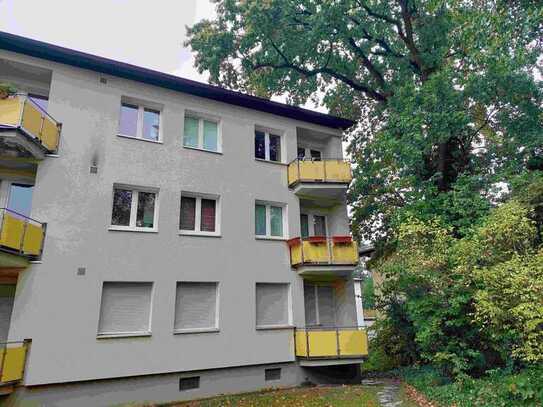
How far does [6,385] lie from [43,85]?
30.6 feet

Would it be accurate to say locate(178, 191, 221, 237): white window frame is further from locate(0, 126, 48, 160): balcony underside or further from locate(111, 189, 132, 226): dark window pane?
locate(0, 126, 48, 160): balcony underside

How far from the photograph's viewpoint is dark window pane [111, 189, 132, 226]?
11438 mm

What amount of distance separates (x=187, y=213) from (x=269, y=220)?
3.33 meters

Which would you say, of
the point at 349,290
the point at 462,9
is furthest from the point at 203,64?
the point at 349,290

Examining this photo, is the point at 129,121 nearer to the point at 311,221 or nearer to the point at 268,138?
the point at 268,138

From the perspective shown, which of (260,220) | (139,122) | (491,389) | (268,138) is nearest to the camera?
(491,389)

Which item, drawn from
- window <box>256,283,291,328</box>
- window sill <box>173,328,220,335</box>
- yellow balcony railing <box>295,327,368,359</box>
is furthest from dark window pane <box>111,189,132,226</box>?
yellow balcony railing <box>295,327,368,359</box>

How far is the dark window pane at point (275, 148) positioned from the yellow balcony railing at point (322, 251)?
12.6 ft

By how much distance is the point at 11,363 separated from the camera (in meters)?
8.64

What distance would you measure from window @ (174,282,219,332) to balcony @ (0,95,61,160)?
19.4 ft

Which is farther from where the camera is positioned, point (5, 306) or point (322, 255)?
point (322, 255)

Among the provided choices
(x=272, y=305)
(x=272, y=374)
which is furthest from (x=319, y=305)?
(x=272, y=374)

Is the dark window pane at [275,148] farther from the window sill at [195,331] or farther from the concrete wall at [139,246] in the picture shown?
the window sill at [195,331]

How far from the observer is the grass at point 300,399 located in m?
10.1
